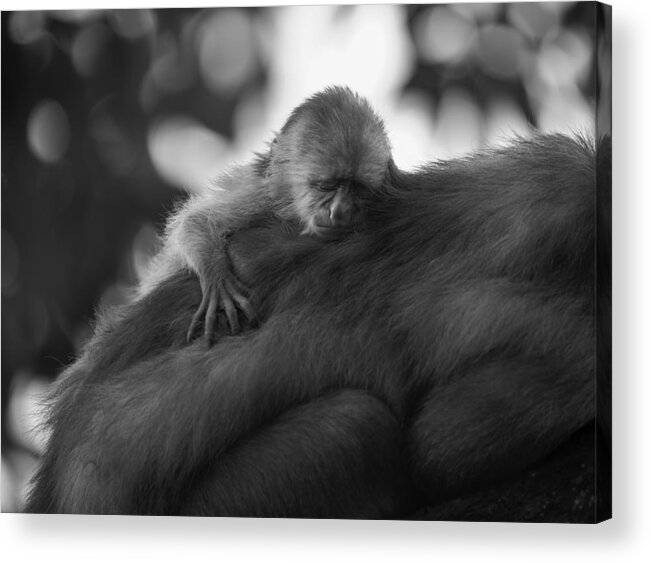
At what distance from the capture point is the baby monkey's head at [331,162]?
325cm

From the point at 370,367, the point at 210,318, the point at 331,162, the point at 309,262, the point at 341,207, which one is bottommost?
the point at 370,367

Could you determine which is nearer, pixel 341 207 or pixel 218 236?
pixel 341 207

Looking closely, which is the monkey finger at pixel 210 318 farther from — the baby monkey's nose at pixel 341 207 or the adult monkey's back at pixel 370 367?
the baby monkey's nose at pixel 341 207

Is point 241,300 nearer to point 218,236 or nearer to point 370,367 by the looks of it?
point 218,236

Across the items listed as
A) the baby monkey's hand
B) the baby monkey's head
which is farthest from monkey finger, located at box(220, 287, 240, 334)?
the baby monkey's head

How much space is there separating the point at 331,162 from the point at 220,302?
515 millimetres

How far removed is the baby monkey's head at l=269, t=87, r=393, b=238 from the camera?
325cm

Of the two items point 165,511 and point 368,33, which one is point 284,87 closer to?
point 368,33

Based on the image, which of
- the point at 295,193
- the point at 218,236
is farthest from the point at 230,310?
the point at 295,193

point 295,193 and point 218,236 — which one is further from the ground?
point 295,193

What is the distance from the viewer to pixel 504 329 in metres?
3.20

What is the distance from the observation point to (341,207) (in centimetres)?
327

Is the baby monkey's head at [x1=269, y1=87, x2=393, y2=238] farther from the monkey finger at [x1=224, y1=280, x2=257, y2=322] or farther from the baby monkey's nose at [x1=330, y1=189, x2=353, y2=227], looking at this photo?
the monkey finger at [x1=224, y1=280, x2=257, y2=322]

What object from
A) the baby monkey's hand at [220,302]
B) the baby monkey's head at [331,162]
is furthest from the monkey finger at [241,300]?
→ the baby monkey's head at [331,162]
